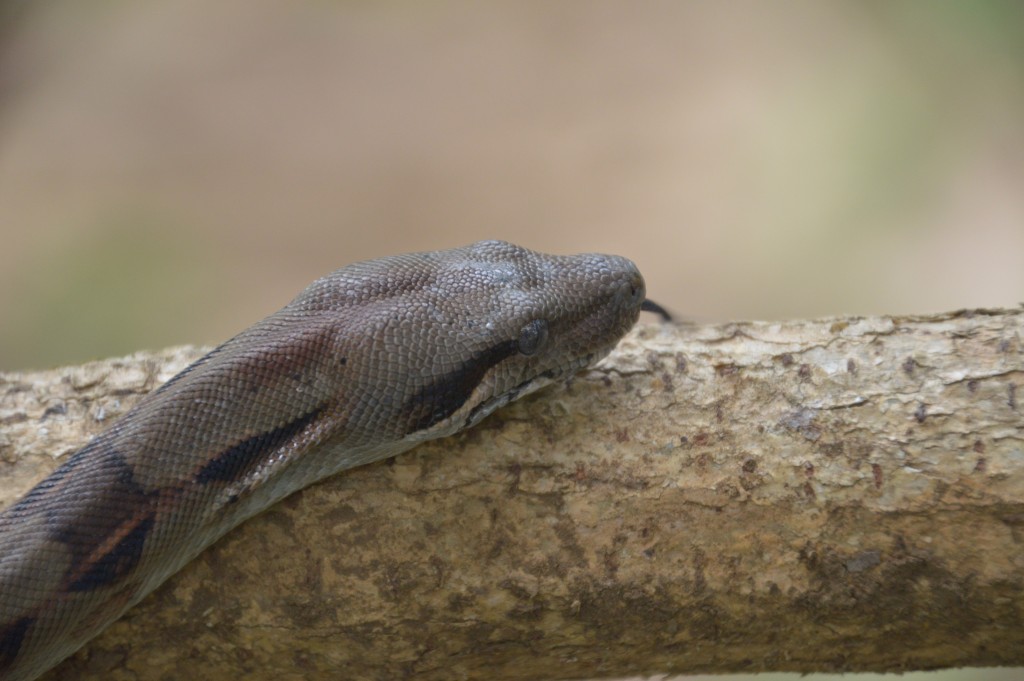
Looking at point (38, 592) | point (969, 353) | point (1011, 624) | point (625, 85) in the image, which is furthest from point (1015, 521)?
point (625, 85)

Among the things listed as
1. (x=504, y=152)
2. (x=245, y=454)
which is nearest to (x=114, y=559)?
(x=245, y=454)

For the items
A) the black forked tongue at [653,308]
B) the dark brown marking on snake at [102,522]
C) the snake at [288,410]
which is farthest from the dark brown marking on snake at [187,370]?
the black forked tongue at [653,308]

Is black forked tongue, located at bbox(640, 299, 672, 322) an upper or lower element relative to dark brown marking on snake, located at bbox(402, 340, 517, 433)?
upper

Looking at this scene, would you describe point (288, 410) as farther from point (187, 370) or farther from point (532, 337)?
point (532, 337)

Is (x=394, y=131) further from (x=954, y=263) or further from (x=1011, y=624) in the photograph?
(x=1011, y=624)

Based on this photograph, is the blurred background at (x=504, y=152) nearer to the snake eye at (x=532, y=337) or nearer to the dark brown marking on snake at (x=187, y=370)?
the snake eye at (x=532, y=337)

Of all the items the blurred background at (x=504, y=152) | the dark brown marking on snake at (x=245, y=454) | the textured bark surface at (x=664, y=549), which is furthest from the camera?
the blurred background at (x=504, y=152)

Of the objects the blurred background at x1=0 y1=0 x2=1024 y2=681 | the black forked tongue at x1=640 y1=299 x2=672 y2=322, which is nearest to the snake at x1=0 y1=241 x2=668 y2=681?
the black forked tongue at x1=640 y1=299 x2=672 y2=322

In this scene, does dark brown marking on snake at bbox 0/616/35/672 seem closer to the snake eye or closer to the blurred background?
the snake eye
